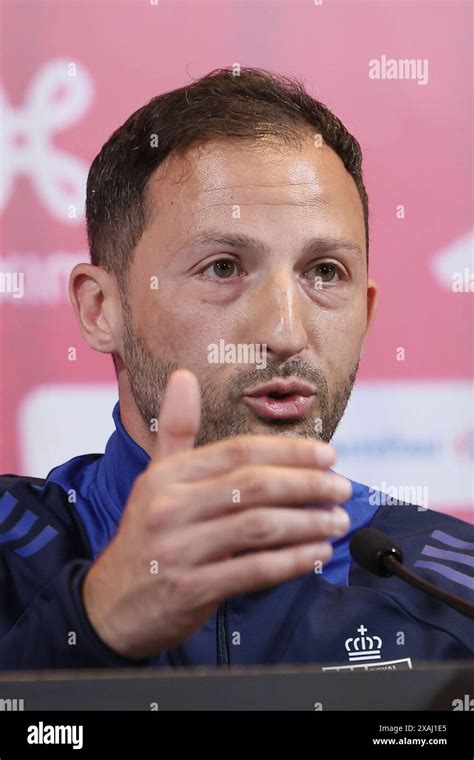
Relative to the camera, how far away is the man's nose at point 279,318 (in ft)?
3.43

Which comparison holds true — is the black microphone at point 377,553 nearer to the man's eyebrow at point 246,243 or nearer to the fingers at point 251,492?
the fingers at point 251,492

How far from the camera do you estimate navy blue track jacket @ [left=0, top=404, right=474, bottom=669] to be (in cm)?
105

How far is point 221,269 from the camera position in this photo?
3.65 ft

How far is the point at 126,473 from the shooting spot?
112cm

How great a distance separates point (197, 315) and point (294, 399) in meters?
A: 0.15

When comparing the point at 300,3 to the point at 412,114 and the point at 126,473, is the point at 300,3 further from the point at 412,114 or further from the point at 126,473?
the point at 126,473

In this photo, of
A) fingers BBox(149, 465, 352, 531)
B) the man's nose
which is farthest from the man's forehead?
fingers BBox(149, 465, 352, 531)

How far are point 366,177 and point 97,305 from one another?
45 cm

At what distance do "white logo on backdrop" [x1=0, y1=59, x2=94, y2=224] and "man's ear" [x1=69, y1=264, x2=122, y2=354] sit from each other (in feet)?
0.42

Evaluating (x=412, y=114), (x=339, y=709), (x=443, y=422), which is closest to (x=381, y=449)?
(x=443, y=422)

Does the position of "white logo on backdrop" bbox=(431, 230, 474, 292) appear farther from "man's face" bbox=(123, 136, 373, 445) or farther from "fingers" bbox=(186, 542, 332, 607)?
"fingers" bbox=(186, 542, 332, 607)

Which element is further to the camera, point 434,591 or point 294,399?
point 294,399

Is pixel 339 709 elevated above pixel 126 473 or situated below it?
below

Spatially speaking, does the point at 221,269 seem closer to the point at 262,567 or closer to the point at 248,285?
the point at 248,285
